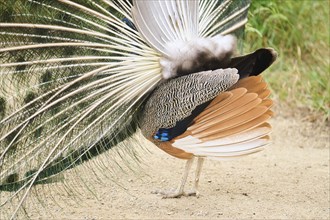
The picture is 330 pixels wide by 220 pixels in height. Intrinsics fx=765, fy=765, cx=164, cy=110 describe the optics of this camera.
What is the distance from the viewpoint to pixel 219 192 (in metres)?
5.40

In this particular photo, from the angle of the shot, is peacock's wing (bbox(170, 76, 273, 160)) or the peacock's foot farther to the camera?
the peacock's foot

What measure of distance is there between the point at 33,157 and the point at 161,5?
3.88 ft

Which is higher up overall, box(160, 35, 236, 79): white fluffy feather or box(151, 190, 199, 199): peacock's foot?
box(160, 35, 236, 79): white fluffy feather

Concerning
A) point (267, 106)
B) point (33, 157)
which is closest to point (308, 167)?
point (267, 106)

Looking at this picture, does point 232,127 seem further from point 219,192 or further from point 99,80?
point 219,192

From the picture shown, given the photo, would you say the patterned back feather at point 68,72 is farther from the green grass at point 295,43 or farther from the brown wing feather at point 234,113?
the green grass at point 295,43

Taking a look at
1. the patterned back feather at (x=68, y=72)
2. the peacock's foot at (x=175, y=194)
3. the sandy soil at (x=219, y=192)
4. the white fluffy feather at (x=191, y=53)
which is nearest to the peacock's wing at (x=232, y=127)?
the white fluffy feather at (x=191, y=53)

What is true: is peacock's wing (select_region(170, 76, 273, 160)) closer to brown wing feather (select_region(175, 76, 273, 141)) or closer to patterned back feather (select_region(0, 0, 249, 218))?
brown wing feather (select_region(175, 76, 273, 141))

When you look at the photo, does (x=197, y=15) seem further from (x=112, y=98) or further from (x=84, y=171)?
(x=84, y=171)

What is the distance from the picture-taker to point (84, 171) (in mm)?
4645

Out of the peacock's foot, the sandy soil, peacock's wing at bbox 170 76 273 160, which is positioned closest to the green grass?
the sandy soil

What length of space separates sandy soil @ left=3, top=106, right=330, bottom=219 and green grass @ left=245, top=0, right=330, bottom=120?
4.44ft

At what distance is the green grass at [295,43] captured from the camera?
7992 mm

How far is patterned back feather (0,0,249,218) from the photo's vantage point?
4.46 meters
